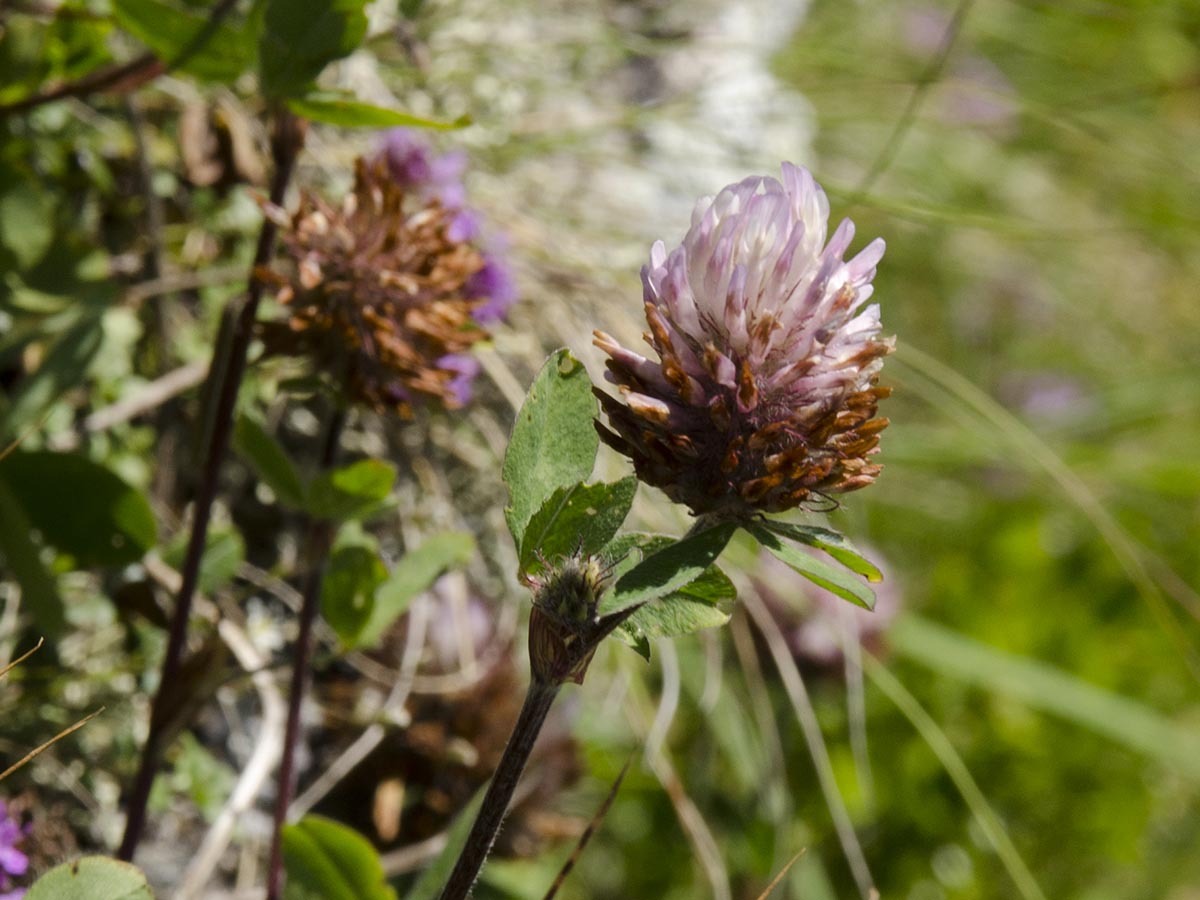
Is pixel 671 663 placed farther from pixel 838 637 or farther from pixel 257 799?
pixel 257 799

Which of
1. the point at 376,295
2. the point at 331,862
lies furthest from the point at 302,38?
the point at 331,862

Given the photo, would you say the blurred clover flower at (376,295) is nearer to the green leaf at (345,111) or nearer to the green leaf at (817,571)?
the green leaf at (345,111)

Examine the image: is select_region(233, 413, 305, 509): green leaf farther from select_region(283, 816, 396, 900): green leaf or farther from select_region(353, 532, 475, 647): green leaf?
select_region(283, 816, 396, 900): green leaf

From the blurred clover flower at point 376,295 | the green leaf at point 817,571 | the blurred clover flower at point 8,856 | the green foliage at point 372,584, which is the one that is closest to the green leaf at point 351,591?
the green foliage at point 372,584

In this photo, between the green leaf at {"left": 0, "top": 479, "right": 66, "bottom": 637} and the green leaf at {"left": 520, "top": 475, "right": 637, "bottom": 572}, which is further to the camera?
the green leaf at {"left": 0, "top": 479, "right": 66, "bottom": 637}

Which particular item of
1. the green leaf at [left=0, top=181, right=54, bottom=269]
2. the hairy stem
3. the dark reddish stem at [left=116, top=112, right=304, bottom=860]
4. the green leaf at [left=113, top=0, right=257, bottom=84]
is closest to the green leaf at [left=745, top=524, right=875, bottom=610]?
the hairy stem

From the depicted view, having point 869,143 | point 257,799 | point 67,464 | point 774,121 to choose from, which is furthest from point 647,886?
point 869,143

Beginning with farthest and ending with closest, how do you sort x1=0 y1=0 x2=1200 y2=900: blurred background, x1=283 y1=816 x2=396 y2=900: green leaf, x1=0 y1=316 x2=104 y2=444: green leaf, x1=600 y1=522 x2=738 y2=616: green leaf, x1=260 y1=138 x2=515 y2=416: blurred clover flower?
x1=0 y1=0 x2=1200 y2=900: blurred background < x1=0 y1=316 x2=104 y2=444: green leaf < x1=260 y1=138 x2=515 y2=416: blurred clover flower < x1=283 y1=816 x2=396 y2=900: green leaf < x1=600 y1=522 x2=738 y2=616: green leaf
